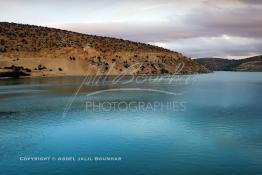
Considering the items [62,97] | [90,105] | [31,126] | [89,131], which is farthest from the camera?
[62,97]

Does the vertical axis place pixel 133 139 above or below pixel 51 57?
below

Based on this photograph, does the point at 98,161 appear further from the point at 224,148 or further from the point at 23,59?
the point at 23,59

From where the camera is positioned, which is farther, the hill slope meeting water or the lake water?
the hill slope meeting water

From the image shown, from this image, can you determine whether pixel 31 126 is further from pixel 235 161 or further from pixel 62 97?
pixel 62 97

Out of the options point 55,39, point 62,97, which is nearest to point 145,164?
point 62,97

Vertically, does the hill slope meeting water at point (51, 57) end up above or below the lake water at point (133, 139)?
above

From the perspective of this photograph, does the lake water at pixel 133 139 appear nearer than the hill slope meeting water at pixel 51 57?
Yes

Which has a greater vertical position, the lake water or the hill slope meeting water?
the hill slope meeting water

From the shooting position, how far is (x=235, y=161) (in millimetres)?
31531

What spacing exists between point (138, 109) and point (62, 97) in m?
23.4

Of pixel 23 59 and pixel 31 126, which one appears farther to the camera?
pixel 23 59

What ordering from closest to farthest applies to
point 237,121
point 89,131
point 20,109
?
point 89,131
point 237,121
point 20,109

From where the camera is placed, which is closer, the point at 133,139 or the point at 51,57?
the point at 133,139

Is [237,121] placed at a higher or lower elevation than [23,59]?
lower
